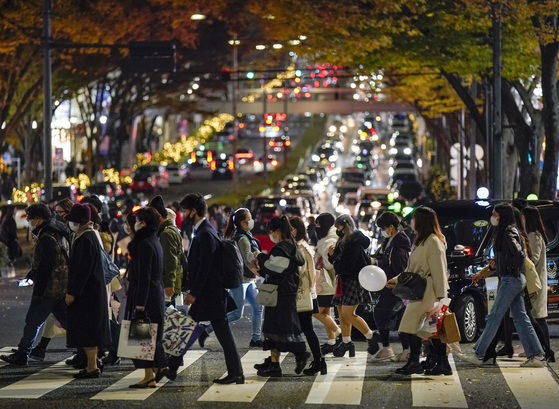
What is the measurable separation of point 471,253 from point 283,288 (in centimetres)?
389

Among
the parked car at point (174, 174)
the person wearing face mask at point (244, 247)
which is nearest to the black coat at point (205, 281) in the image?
the person wearing face mask at point (244, 247)

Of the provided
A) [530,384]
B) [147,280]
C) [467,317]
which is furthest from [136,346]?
[467,317]

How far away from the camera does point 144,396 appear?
29.1ft

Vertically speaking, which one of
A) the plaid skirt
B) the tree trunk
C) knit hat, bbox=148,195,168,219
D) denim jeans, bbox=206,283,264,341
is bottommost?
denim jeans, bbox=206,283,264,341

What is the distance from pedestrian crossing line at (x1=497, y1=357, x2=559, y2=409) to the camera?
869 centimetres

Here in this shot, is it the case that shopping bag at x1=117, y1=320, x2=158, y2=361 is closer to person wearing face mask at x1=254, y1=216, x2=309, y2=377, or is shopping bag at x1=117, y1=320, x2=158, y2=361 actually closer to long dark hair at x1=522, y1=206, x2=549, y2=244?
person wearing face mask at x1=254, y1=216, x2=309, y2=377

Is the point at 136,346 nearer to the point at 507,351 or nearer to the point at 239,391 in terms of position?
the point at 239,391

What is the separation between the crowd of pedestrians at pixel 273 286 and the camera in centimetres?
921

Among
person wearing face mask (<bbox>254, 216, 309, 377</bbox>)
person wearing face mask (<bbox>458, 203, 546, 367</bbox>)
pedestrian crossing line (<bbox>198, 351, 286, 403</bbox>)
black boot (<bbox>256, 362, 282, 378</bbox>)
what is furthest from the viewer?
person wearing face mask (<bbox>458, 203, 546, 367</bbox>)

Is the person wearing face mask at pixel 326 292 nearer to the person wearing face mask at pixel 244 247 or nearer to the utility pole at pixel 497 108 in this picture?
the person wearing face mask at pixel 244 247

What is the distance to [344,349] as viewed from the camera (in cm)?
1123

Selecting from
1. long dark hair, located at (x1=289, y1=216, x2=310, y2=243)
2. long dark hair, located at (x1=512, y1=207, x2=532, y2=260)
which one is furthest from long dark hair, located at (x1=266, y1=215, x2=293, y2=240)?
long dark hair, located at (x1=512, y1=207, x2=532, y2=260)

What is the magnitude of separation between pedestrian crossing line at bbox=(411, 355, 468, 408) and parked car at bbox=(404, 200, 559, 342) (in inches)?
86.5

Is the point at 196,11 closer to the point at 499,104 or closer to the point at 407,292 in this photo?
the point at 499,104
